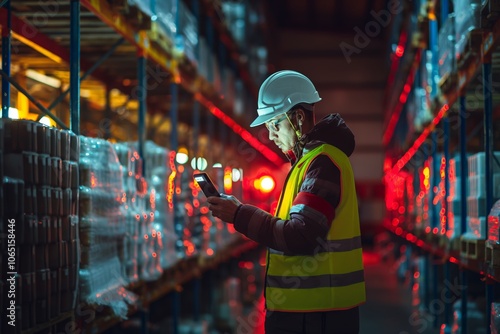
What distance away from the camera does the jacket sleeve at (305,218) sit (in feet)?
11.0

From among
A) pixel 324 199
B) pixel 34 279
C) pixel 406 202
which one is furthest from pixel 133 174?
pixel 406 202

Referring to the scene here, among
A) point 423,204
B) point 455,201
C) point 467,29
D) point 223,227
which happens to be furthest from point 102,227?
point 423,204

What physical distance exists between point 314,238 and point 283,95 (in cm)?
76

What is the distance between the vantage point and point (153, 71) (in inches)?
344

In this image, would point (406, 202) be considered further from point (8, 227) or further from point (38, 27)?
point (8, 227)

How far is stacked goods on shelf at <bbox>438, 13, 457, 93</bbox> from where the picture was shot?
778cm

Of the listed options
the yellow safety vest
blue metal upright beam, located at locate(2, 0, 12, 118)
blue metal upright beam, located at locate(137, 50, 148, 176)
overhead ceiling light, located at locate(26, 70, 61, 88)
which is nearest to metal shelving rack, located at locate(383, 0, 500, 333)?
the yellow safety vest

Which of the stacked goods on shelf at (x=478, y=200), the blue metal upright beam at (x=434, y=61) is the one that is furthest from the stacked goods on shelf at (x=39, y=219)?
the blue metal upright beam at (x=434, y=61)

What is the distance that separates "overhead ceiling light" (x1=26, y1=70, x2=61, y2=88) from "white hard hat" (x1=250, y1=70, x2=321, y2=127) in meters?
5.27

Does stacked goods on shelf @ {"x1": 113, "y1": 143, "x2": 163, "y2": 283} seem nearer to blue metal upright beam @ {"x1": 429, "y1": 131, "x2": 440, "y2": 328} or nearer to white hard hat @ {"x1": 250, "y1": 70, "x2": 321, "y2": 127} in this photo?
white hard hat @ {"x1": 250, "y1": 70, "x2": 321, "y2": 127}

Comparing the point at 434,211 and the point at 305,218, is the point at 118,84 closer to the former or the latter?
the point at 434,211

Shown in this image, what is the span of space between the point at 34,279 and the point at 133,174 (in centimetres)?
240

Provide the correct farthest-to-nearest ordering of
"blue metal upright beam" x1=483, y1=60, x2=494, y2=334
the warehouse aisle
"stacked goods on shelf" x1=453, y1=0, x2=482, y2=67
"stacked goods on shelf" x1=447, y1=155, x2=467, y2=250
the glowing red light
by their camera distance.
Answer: the glowing red light, the warehouse aisle, "stacked goods on shelf" x1=447, y1=155, x2=467, y2=250, "stacked goods on shelf" x1=453, y1=0, x2=482, y2=67, "blue metal upright beam" x1=483, y1=60, x2=494, y2=334

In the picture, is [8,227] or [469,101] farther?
[469,101]
